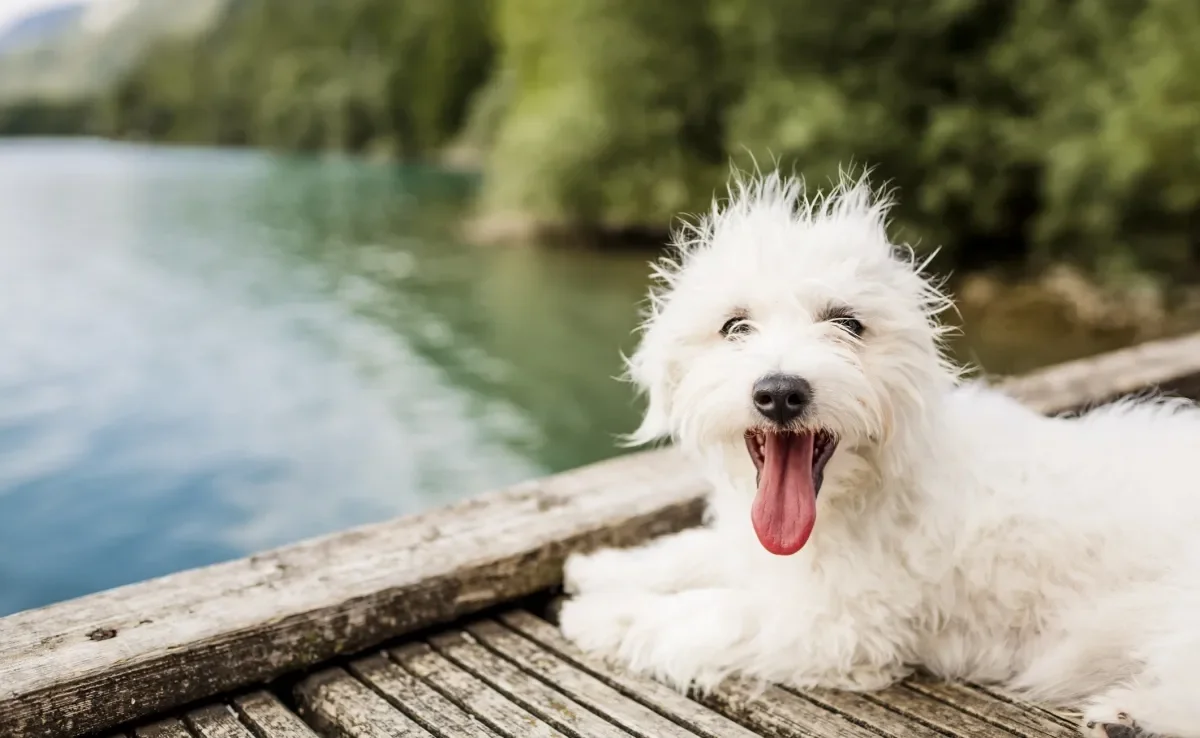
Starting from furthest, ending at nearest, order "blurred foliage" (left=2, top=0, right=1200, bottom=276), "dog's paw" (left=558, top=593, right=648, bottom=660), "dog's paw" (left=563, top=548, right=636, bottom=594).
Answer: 1. "blurred foliage" (left=2, top=0, right=1200, bottom=276)
2. "dog's paw" (left=563, top=548, right=636, bottom=594)
3. "dog's paw" (left=558, top=593, right=648, bottom=660)

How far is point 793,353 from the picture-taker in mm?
2773

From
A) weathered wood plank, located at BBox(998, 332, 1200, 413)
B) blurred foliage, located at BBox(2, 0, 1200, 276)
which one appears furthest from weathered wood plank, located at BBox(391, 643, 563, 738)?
blurred foliage, located at BBox(2, 0, 1200, 276)

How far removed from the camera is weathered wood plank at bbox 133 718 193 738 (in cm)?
297

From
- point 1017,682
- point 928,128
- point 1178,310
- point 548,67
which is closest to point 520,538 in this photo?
point 1017,682

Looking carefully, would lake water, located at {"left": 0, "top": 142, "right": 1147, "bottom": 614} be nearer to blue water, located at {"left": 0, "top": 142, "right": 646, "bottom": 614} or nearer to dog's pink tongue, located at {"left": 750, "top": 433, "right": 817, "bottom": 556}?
blue water, located at {"left": 0, "top": 142, "right": 646, "bottom": 614}

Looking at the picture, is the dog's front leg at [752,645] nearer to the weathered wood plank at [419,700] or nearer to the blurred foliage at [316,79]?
the weathered wood plank at [419,700]

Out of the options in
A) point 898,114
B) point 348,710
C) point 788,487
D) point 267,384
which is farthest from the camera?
point 898,114

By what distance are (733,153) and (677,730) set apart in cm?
2347

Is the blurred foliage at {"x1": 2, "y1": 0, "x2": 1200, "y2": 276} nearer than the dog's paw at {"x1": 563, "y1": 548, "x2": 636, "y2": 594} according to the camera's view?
No

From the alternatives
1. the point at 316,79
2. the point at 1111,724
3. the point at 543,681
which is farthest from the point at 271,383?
the point at 316,79

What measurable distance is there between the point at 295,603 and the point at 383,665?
337 millimetres

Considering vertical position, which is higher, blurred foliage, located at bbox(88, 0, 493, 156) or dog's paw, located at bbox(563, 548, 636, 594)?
blurred foliage, located at bbox(88, 0, 493, 156)

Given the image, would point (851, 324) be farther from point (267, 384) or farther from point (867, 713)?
point (267, 384)

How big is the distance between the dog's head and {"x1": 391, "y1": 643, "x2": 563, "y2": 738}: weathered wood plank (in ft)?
2.74
